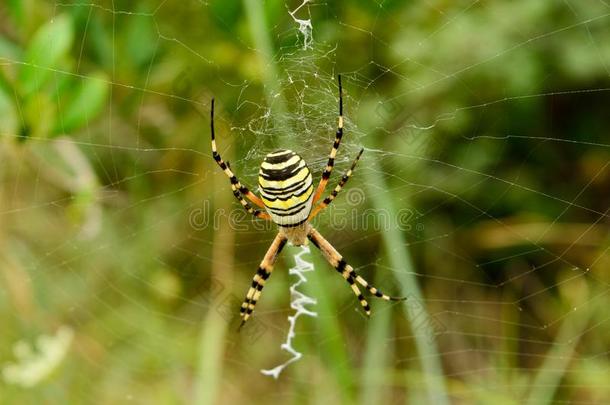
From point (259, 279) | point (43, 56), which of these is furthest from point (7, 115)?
point (259, 279)

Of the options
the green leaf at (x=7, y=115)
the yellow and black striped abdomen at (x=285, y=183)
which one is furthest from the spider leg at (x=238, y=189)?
the green leaf at (x=7, y=115)

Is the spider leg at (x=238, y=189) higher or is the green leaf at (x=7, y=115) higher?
the green leaf at (x=7, y=115)

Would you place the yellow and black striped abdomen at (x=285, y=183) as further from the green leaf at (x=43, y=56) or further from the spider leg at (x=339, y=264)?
the green leaf at (x=43, y=56)

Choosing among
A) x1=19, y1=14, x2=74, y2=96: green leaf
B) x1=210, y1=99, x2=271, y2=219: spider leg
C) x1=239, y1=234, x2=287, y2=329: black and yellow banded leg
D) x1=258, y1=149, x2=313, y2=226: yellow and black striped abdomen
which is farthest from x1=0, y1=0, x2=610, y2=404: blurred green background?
x1=258, y1=149, x2=313, y2=226: yellow and black striped abdomen

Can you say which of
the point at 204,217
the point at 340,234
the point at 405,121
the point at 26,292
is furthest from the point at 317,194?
the point at 26,292

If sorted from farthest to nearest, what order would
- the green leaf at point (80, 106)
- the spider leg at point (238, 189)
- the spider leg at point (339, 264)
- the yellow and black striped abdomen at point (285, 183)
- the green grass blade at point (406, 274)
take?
the spider leg at point (339, 264)
the spider leg at point (238, 189)
the green leaf at point (80, 106)
the green grass blade at point (406, 274)
the yellow and black striped abdomen at point (285, 183)

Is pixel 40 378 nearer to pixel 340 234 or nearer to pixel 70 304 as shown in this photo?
pixel 70 304
